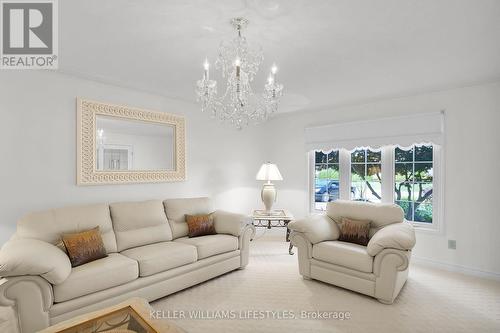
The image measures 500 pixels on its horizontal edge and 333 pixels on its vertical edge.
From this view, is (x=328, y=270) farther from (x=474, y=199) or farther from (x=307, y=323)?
(x=474, y=199)

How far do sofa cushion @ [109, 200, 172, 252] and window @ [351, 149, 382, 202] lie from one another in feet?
9.98

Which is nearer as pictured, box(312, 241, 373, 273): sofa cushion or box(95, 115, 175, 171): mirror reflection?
box(312, 241, 373, 273): sofa cushion

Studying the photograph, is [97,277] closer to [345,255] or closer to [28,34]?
[28,34]

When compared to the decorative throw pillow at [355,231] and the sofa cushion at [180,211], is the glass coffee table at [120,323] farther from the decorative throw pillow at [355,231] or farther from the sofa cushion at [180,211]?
the decorative throw pillow at [355,231]

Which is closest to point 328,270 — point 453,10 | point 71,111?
point 453,10

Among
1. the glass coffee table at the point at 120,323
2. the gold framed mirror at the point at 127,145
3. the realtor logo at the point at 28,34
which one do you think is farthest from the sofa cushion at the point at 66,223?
the realtor logo at the point at 28,34

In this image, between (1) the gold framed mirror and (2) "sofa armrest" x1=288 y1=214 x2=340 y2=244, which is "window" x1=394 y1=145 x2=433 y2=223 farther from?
(1) the gold framed mirror

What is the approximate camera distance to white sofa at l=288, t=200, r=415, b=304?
2.58 meters

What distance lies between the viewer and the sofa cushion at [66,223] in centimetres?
247

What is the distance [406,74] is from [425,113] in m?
0.94

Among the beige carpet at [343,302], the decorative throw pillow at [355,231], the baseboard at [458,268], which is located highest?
the decorative throw pillow at [355,231]

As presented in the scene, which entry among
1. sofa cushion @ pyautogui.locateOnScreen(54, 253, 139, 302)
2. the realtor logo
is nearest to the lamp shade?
sofa cushion @ pyautogui.locateOnScreen(54, 253, 139, 302)

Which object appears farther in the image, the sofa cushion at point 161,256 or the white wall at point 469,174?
the white wall at point 469,174

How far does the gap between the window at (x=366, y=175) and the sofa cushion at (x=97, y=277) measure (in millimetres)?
3494
